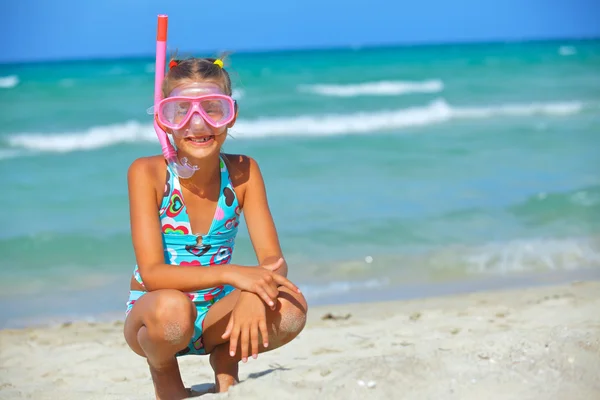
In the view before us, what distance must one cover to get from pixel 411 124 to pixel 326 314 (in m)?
11.7

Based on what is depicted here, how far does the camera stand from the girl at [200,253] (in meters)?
2.86

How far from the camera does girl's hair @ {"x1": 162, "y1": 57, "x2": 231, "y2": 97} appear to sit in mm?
3098

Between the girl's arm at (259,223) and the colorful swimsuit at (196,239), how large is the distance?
2.7 inches

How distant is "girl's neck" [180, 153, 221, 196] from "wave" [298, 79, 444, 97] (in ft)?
61.6

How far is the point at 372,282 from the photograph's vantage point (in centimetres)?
580

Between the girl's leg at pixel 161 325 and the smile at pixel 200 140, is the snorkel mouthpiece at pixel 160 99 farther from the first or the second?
the girl's leg at pixel 161 325

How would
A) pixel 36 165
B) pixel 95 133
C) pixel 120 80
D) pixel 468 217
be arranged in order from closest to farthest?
pixel 468 217 < pixel 36 165 < pixel 95 133 < pixel 120 80

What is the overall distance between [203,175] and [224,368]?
0.78 m

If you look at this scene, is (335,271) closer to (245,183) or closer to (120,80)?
(245,183)

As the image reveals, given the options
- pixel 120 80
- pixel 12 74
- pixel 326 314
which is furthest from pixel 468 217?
pixel 12 74

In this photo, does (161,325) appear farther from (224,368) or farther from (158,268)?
(224,368)

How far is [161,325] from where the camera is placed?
2814 mm

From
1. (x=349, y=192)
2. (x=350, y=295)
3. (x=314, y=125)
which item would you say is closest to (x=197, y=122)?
(x=350, y=295)

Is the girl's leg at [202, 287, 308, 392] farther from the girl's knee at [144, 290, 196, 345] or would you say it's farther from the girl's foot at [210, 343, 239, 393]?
the girl's knee at [144, 290, 196, 345]
